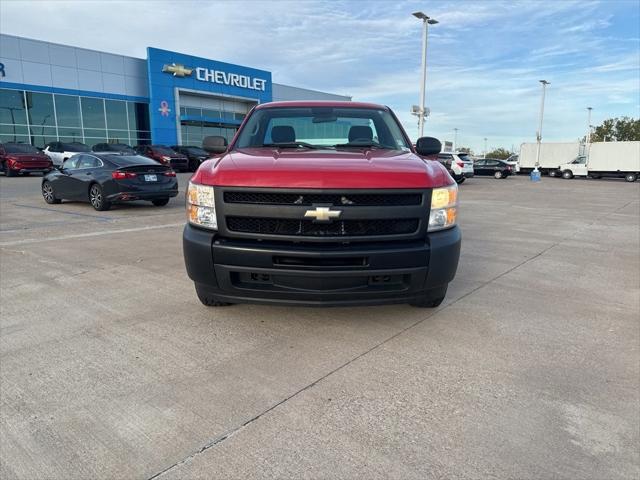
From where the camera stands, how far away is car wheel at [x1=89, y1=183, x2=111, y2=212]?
10250 mm

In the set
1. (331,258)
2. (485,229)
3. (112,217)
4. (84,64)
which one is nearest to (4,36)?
(84,64)

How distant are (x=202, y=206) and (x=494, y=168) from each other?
3268cm

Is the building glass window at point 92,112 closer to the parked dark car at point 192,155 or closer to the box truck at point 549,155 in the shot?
the parked dark car at point 192,155

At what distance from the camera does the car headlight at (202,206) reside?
3182 mm

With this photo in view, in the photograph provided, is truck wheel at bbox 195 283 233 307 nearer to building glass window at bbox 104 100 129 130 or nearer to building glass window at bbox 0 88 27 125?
building glass window at bbox 0 88 27 125

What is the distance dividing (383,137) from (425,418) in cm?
285

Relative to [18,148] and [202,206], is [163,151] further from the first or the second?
[202,206]

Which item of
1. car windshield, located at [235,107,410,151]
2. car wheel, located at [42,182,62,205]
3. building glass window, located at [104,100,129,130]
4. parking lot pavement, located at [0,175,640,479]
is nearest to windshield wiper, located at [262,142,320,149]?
car windshield, located at [235,107,410,151]

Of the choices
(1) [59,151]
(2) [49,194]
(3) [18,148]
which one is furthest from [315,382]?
(1) [59,151]

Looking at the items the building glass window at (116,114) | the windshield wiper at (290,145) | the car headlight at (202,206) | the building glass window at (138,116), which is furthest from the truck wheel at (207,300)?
the building glass window at (138,116)

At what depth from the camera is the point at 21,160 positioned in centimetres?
2081

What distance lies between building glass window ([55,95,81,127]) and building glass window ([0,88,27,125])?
6.99 ft

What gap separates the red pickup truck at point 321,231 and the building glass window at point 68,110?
3206 centimetres

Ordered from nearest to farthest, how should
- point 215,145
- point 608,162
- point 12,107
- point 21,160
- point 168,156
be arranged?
point 215,145, point 21,160, point 168,156, point 12,107, point 608,162
